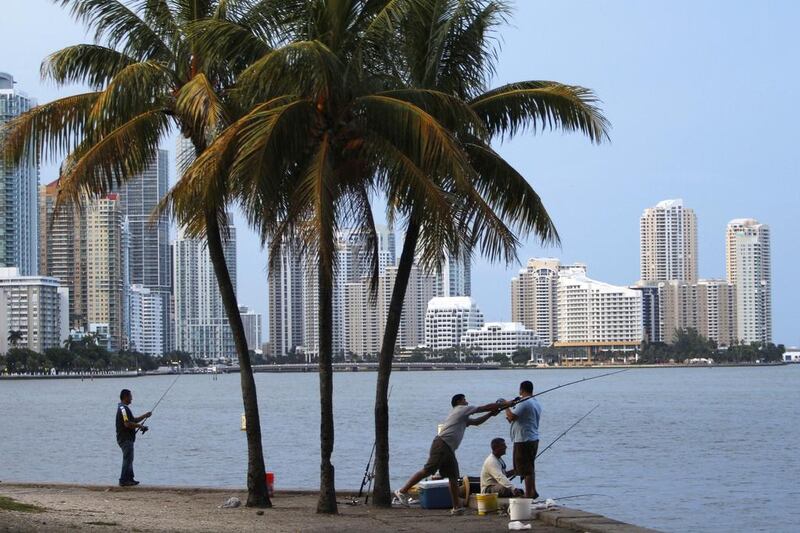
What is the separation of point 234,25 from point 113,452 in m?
32.8

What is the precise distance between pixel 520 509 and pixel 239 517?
11.3ft

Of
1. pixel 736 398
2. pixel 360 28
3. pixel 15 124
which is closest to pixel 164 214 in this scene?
pixel 15 124

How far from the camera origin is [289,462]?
3991 cm

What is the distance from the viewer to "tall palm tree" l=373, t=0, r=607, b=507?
1591 centimetres

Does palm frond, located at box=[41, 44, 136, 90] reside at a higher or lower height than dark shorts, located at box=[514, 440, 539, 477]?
higher

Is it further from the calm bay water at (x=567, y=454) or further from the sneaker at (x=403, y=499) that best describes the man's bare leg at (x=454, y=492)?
the calm bay water at (x=567, y=454)

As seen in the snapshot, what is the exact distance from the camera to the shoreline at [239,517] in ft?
45.2

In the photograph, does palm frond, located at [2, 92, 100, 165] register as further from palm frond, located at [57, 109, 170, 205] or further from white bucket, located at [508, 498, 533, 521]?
white bucket, located at [508, 498, 533, 521]

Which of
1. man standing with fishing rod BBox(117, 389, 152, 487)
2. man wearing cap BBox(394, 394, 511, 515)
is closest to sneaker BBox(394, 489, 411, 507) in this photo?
man wearing cap BBox(394, 394, 511, 515)

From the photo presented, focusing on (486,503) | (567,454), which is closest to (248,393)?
(486,503)

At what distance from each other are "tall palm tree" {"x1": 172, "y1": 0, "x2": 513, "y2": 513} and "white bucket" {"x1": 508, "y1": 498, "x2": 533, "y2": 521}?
2.46 m

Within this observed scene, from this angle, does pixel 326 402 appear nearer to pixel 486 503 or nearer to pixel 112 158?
pixel 486 503

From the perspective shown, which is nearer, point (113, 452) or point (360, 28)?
point (360, 28)

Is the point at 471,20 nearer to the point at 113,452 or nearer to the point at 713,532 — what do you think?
the point at 713,532
